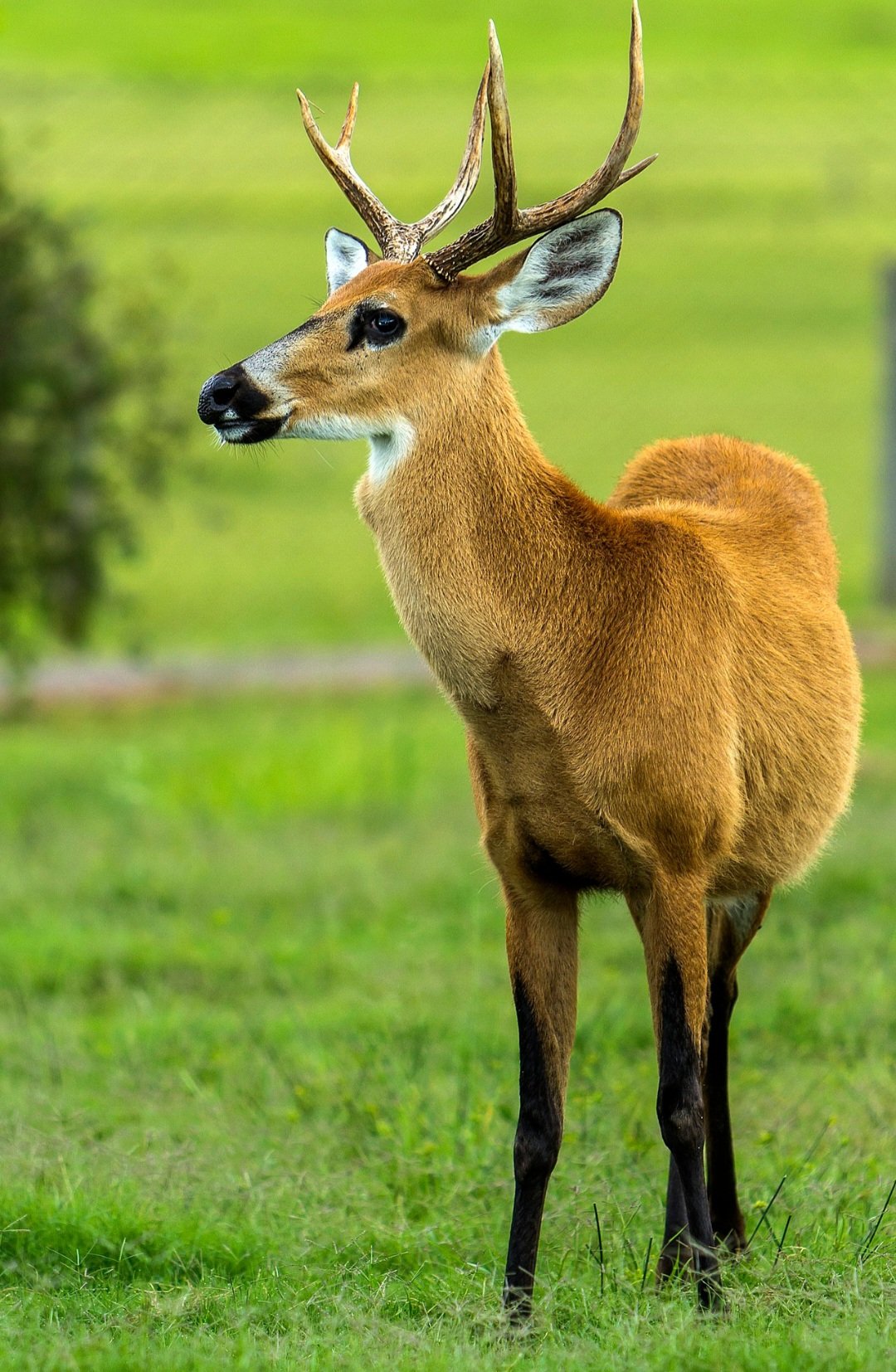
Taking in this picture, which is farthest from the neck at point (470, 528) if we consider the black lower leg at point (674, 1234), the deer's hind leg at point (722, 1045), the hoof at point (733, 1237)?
the hoof at point (733, 1237)

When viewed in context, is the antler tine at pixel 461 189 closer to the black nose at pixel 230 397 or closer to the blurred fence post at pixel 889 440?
the black nose at pixel 230 397

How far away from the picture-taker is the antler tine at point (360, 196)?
15.7 ft

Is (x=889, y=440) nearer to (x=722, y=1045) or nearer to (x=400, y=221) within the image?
(x=722, y=1045)

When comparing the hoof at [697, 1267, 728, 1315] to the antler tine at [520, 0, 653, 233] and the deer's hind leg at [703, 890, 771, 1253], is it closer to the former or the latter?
the deer's hind leg at [703, 890, 771, 1253]

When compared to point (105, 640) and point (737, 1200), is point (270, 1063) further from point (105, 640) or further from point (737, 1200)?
point (105, 640)

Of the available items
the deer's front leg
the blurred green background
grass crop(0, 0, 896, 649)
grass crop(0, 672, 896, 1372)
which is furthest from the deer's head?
grass crop(0, 0, 896, 649)

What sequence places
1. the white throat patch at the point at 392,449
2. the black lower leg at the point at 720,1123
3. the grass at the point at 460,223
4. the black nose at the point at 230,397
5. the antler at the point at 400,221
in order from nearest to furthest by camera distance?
the black nose at the point at 230,397, the white throat patch at the point at 392,449, the antler at the point at 400,221, the black lower leg at the point at 720,1123, the grass at the point at 460,223

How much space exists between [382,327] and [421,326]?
3.4 inches

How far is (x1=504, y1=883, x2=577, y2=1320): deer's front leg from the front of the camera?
4.62m

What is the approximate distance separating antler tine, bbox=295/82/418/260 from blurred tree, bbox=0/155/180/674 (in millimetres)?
5081

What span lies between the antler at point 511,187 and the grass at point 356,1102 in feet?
7.64

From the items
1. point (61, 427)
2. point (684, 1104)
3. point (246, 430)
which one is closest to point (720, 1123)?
point (684, 1104)

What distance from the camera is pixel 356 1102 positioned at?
583 centimetres

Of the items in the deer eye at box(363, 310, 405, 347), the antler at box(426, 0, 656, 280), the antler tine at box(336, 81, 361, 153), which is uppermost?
the antler tine at box(336, 81, 361, 153)
